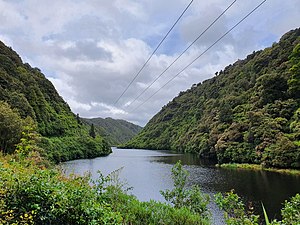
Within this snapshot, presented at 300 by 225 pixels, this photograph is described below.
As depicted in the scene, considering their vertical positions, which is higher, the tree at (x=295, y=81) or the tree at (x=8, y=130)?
the tree at (x=295, y=81)

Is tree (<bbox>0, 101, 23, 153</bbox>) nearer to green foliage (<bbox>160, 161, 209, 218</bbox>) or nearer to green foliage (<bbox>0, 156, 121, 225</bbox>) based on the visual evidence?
green foliage (<bbox>160, 161, 209, 218</bbox>)

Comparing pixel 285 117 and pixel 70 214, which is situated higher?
pixel 285 117

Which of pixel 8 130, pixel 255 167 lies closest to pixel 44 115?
pixel 8 130

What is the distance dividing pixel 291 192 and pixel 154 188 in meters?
11.3

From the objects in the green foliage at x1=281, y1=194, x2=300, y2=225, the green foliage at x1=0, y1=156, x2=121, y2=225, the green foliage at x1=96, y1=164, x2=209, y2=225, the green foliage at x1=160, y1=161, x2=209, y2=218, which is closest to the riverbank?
the green foliage at x1=160, y1=161, x2=209, y2=218

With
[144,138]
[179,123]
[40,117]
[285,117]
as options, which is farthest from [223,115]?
[144,138]

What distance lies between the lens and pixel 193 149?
7519cm

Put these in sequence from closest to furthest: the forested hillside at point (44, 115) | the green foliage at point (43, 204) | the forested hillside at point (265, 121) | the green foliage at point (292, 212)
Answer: the green foliage at point (43, 204) → the green foliage at point (292, 212) → the forested hillside at point (265, 121) → the forested hillside at point (44, 115)

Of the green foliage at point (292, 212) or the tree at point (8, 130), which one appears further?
the tree at point (8, 130)

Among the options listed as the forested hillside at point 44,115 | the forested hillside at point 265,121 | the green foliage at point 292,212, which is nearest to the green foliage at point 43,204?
the green foliage at point 292,212

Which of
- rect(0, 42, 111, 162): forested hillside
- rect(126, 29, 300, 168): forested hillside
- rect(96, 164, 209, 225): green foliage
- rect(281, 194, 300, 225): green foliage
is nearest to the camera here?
rect(281, 194, 300, 225): green foliage

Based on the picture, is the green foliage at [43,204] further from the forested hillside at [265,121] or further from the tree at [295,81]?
the tree at [295,81]

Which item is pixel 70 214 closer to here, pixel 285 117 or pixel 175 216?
pixel 175 216

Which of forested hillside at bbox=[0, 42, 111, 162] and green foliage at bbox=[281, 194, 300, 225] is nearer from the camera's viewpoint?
green foliage at bbox=[281, 194, 300, 225]
